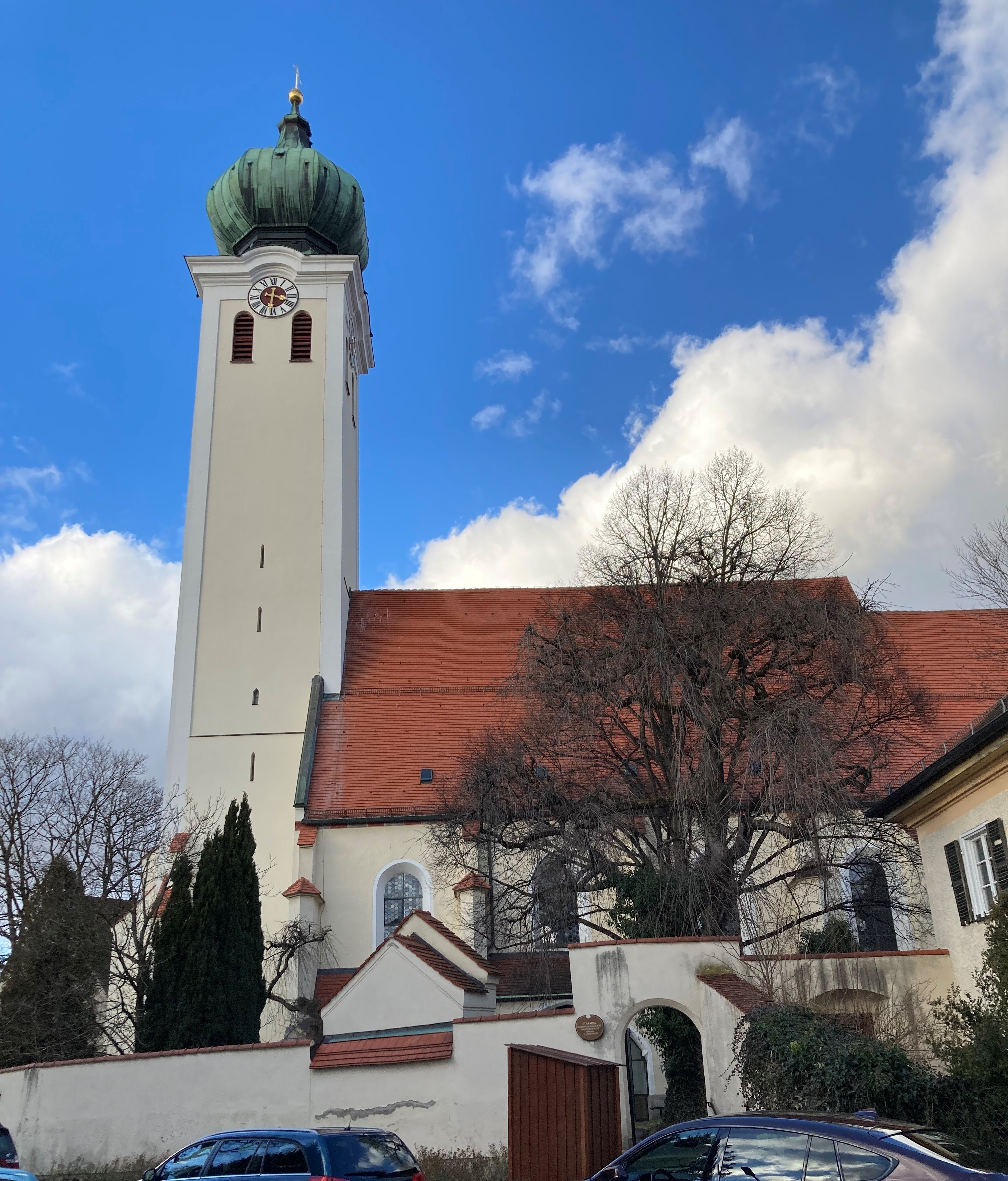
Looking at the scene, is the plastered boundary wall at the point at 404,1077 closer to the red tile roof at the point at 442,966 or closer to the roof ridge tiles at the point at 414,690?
the red tile roof at the point at 442,966

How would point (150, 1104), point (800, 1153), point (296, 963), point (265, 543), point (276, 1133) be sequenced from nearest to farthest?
→ point (800, 1153) → point (276, 1133) → point (150, 1104) → point (296, 963) → point (265, 543)

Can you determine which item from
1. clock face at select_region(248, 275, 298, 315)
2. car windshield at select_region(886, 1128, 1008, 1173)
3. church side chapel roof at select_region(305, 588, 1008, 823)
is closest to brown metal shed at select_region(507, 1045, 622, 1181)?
car windshield at select_region(886, 1128, 1008, 1173)

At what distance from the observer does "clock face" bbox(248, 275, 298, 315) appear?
1238 inches

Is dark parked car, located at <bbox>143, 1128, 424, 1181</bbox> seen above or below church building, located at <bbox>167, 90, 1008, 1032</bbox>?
below

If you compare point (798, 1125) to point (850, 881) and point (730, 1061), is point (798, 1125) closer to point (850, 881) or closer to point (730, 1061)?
point (730, 1061)

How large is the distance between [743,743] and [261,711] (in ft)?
42.8

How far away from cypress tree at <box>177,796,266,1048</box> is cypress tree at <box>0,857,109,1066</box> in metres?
3.71

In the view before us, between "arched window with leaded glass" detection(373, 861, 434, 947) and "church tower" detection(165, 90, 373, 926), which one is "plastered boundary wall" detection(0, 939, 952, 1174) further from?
"arched window with leaded glass" detection(373, 861, 434, 947)

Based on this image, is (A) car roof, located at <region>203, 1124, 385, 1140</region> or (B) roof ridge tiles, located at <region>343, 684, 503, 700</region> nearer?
(A) car roof, located at <region>203, 1124, 385, 1140</region>

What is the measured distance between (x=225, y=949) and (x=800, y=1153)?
13.6 metres

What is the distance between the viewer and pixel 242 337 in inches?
1232

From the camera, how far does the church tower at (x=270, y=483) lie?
26578 millimetres

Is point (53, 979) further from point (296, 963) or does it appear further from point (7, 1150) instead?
point (7, 1150)

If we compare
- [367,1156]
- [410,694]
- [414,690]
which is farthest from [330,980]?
[367,1156]
